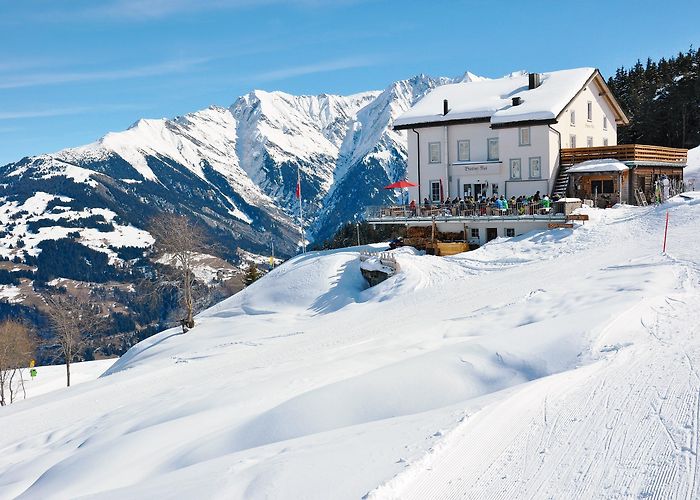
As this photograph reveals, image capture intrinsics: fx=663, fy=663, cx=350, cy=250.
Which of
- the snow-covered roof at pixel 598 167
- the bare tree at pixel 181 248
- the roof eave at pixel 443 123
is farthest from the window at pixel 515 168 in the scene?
the bare tree at pixel 181 248

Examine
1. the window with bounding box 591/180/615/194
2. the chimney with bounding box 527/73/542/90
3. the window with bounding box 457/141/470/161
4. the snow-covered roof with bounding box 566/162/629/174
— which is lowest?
the window with bounding box 591/180/615/194

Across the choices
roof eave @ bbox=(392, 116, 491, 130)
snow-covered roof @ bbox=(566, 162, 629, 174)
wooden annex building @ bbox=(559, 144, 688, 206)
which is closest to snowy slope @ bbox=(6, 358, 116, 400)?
roof eave @ bbox=(392, 116, 491, 130)

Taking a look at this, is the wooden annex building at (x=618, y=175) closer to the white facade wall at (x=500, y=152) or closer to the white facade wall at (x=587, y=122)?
the white facade wall at (x=500, y=152)

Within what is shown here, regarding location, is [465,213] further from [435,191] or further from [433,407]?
[433,407]

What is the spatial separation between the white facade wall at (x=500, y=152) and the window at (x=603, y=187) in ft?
8.20

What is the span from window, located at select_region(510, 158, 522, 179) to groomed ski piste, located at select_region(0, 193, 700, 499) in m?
14.6

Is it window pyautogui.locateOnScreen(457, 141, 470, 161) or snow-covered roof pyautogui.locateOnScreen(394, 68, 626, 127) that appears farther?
window pyautogui.locateOnScreen(457, 141, 470, 161)

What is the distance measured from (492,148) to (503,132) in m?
1.50

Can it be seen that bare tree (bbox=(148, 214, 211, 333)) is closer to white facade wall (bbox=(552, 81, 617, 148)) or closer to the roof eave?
the roof eave

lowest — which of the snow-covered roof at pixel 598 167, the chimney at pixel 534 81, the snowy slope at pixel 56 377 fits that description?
the snowy slope at pixel 56 377

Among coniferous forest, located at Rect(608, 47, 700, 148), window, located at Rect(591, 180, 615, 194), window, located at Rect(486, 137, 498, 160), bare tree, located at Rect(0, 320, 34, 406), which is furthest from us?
coniferous forest, located at Rect(608, 47, 700, 148)

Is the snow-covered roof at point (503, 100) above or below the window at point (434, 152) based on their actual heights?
above

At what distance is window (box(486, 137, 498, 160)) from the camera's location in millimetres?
44219

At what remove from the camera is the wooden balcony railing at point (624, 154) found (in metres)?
40.5
